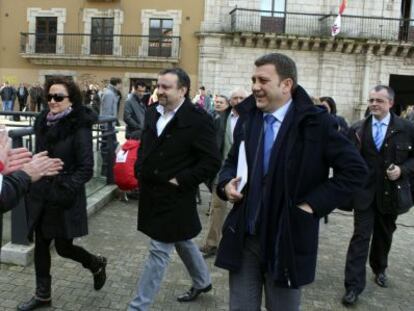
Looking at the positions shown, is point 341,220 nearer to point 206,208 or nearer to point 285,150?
point 206,208

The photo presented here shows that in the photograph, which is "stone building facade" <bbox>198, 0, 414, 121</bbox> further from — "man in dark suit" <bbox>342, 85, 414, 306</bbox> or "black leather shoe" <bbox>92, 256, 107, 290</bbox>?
"black leather shoe" <bbox>92, 256, 107, 290</bbox>

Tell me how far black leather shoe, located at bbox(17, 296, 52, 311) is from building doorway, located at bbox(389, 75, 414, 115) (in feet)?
92.9

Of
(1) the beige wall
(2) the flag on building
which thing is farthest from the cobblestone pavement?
(1) the beige wall

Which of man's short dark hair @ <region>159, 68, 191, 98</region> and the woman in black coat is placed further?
man's short dark hair @ <region>159, 68, 191, 98</region>

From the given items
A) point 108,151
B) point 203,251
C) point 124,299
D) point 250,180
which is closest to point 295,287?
point 250,180

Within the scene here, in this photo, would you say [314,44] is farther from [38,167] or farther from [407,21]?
[38,167]

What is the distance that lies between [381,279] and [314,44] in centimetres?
2362

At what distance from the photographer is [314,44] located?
2714 centimetres

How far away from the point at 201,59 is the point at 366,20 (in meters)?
9.37

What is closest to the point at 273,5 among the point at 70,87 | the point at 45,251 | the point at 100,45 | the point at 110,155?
the point at 100,45

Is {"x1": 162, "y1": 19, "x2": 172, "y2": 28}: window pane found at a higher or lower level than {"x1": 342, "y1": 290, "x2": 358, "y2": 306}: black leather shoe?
higher

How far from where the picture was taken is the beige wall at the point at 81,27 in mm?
27875

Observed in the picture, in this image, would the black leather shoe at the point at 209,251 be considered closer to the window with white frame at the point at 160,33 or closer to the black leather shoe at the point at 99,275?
the black leather shoe at the point at 99,275

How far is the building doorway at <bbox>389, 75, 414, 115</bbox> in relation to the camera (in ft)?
97.1
